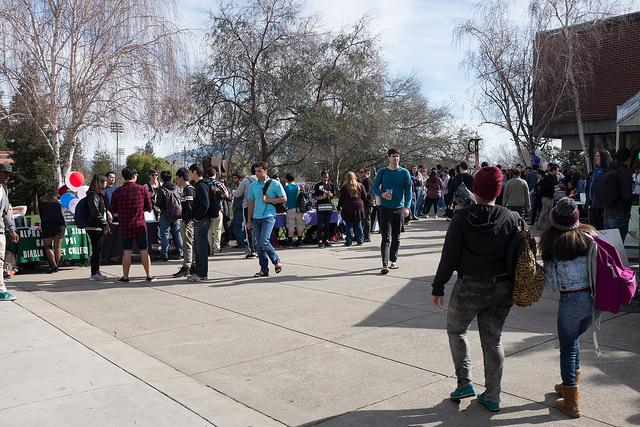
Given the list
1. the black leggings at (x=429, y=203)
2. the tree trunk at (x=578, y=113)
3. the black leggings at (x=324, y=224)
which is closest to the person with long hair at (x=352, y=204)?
the black leggings at (x=324, y=224)

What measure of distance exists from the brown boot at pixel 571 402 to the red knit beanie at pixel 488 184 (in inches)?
53.4

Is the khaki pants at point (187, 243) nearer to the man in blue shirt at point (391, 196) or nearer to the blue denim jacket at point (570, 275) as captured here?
the man in blue shirt at point (391, 196)

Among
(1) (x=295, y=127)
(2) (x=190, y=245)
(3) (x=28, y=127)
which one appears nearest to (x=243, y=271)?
(2) (x=190, y=245)

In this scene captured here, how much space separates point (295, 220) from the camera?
13578 mm

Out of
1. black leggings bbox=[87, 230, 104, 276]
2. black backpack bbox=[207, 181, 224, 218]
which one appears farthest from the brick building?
black leggings bbox=[87, 230, 104, 276]

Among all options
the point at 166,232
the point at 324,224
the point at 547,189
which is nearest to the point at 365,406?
the point at 166,232

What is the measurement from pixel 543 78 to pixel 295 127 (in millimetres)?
11744

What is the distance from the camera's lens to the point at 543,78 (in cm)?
2641

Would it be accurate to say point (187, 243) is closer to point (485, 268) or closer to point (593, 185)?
point (593, 185)

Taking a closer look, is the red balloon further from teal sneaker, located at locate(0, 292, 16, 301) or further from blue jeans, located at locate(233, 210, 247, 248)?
teal sneaker, located at locate(0, 292, 16, 301)

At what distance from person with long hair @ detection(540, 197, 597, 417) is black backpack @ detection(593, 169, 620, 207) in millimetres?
4499

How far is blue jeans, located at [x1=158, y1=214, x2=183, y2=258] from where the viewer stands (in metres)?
11.5

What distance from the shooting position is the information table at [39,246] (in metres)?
10.3

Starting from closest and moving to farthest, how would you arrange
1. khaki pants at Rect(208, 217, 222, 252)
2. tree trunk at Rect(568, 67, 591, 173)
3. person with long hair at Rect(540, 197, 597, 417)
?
person with long hair at Rect(540, 197, 597, 417), khaki pants at Rect(208, 217, 222, 252), tree trunk at Rect(568, 67, 591, 173)
